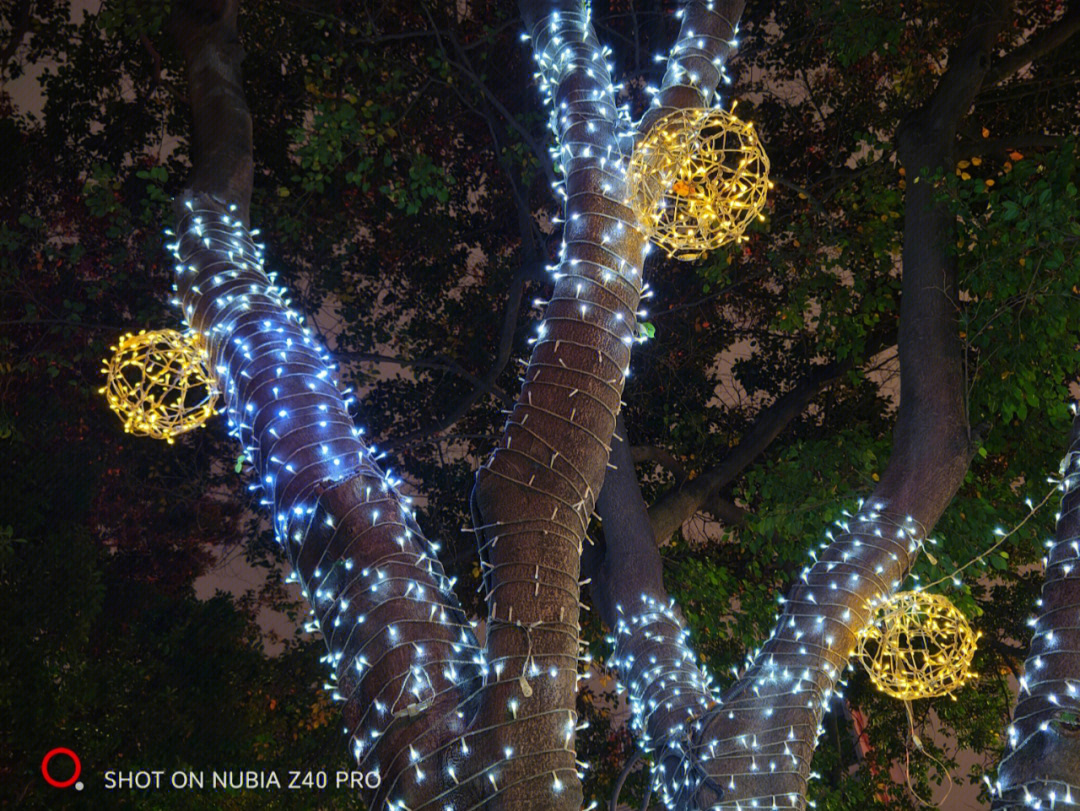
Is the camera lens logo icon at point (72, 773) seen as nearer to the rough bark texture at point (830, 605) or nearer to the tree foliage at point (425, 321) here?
the tree foliage at point (425, 321)

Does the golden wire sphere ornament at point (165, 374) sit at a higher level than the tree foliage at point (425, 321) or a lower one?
lower

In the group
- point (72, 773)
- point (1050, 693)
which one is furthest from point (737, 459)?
point (72, 773)

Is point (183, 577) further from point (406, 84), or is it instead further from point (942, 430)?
point (942, 430)

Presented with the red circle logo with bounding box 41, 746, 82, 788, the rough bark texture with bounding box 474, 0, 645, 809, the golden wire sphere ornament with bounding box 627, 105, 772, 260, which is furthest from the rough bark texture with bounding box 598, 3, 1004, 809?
the red circle logo with bounding box 41, 746, 82, 788

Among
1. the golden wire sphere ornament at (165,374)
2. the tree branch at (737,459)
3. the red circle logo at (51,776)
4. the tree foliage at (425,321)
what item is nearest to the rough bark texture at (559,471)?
the golden wire sphere ornament at (165,374)

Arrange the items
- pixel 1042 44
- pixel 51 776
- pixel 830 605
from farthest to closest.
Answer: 1. pixel 51 776
2. pixel 1042 44
3. pixel 830 605

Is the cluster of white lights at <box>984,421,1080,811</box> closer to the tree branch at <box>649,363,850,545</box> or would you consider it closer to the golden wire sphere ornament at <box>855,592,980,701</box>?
the golden wire sphere ornament at <box>855,592,980,701</box>

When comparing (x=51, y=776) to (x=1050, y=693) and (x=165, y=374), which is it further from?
(x=1050, y=693)

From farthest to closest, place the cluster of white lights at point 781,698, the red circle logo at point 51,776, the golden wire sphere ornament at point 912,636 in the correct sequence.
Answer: the red circle logo at point 51,776 < the golden wire sphere ornament at point 912,636 < the cluster of white lights at point 781,698
